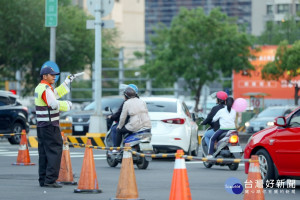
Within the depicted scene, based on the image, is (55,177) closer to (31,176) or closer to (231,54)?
(31,176)

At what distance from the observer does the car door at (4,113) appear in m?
28.6

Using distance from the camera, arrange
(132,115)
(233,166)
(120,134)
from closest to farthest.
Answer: (132,115)
(120,134)
(233,166)

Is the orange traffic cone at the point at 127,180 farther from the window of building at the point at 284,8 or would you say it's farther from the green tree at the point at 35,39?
the window of building at the point at 284,8

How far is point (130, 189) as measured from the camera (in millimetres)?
11305

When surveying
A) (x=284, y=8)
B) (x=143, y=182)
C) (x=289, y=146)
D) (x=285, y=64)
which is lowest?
(x=143, y=182)

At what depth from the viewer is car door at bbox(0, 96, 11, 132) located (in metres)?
28.6

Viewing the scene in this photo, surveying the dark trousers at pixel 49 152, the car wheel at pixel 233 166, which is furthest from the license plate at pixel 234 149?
the dark trousers at pixel 49 152

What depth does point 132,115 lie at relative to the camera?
58.5 feet

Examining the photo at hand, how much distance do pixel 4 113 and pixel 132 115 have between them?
11.7 m

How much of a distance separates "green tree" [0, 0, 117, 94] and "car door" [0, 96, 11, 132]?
1219 centimetres

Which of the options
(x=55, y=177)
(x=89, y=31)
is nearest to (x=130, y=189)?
(x=55, y=177)

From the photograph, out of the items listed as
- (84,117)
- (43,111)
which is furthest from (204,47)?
(43,111)

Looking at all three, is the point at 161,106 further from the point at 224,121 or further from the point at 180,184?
the point at 180,184

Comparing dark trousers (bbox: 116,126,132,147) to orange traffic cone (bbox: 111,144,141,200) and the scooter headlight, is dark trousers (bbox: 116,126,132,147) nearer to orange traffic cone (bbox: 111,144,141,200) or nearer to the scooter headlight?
the scooter headlight
